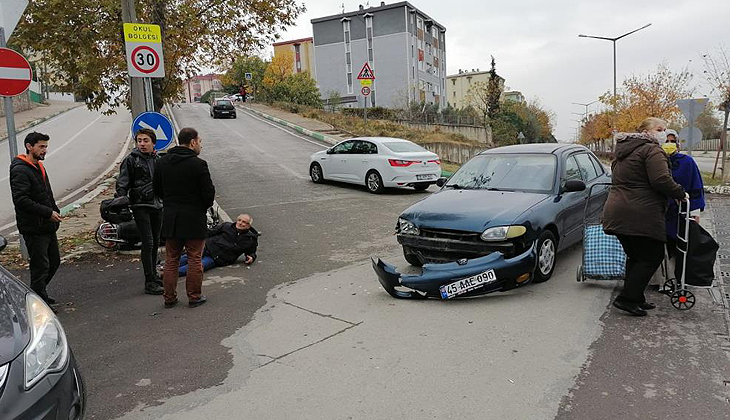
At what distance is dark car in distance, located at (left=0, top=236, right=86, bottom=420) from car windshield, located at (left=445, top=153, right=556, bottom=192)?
5.26m

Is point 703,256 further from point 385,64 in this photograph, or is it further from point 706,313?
point 385,64

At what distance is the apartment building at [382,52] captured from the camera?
6156 cm

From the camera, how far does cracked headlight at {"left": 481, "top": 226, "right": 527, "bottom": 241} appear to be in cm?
575

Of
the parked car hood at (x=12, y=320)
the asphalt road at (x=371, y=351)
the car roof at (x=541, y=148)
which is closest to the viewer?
the parked car hood at (x=12, y=320)

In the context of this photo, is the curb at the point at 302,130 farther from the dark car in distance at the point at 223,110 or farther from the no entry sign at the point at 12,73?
the no entry sign at the point at 12,73

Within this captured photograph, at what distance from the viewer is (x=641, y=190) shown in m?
4.85

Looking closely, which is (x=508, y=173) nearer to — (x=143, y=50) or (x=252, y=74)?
(x=143, y=50)

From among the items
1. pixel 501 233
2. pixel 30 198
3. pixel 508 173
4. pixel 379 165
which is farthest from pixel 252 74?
pixel 501 233

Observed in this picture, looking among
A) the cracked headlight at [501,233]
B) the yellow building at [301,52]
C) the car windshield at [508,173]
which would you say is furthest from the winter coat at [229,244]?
the yellow building at [301,52]

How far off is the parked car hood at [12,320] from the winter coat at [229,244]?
3901 mm

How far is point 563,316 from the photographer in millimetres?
5086

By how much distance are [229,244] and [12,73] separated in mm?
3403

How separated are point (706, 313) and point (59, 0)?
442 inches

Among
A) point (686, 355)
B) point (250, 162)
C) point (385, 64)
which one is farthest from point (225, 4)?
point (385, 64)
